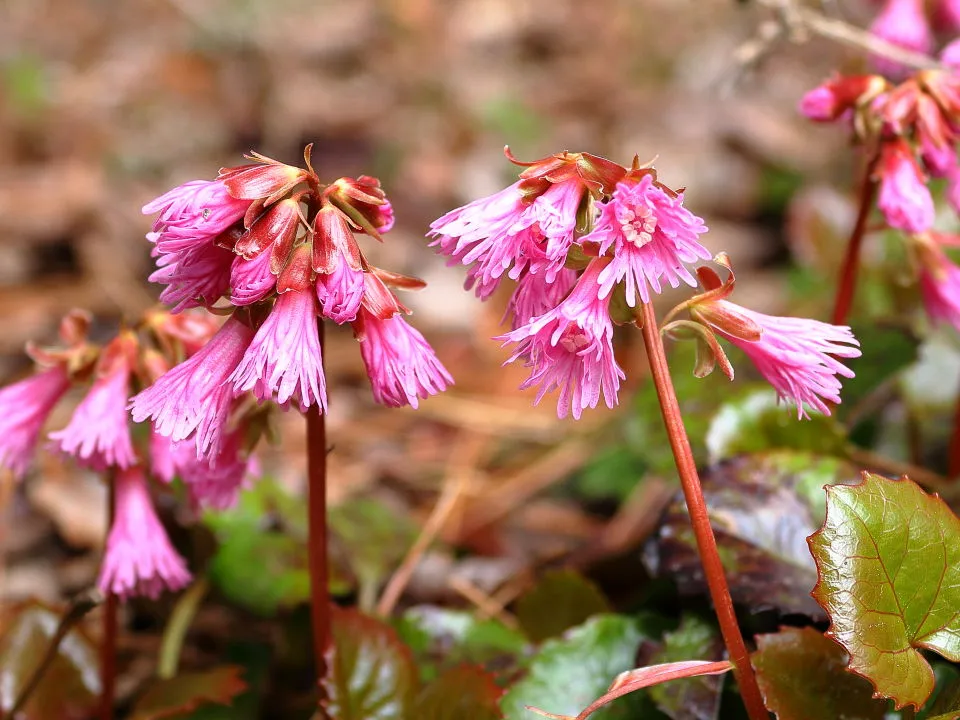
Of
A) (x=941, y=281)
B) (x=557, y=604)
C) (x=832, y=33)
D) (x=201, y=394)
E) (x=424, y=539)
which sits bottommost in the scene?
(x=424, y=539)

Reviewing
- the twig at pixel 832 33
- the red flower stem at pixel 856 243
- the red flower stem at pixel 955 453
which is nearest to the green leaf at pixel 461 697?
the red flower stem at pixel 856 243

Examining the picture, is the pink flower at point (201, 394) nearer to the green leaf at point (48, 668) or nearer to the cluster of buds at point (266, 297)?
the cluster of buds at point (266, 297)

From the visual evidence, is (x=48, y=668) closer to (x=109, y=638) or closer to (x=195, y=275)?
(x=109, y=638)

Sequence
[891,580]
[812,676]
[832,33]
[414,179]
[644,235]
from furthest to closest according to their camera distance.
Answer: [414,179] → [832,33] → [812,676] → [891,580] → [644,235]

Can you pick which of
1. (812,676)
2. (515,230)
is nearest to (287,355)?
(515,230)

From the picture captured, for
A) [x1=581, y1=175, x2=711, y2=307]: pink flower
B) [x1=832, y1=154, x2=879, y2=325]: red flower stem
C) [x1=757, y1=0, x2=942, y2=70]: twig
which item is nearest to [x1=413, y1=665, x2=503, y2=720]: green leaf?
[x1=581, y1=175, x2=711, y2=307]: pink flower
